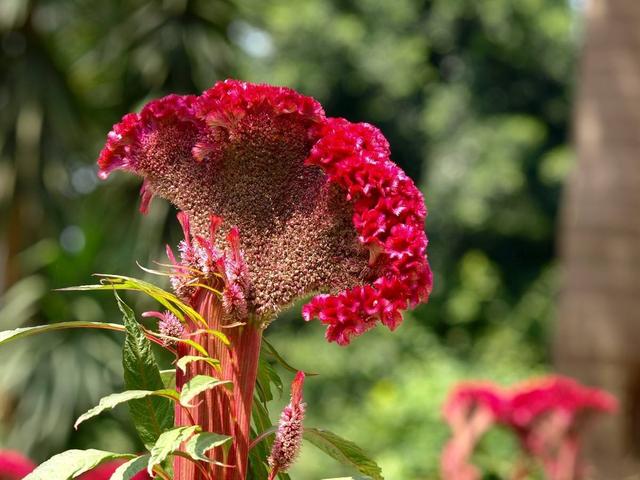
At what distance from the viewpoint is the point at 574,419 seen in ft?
15.0

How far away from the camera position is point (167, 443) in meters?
1.02

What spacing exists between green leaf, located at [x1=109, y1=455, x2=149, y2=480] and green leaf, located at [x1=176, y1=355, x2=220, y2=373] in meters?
0.10

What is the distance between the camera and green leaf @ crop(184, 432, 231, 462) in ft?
3.34

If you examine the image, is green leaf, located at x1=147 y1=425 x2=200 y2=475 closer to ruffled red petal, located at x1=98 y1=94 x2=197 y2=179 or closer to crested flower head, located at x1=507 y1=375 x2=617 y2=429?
ruffled red petal, located at x1=98 y1=94 x2=197 y2=179

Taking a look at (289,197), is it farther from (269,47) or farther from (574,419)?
(269,47)

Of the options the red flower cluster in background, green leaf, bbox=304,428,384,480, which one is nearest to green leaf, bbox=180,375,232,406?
green leaf, bbox=304,428,384,480

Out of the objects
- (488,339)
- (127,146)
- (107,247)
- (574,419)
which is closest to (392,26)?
(488,339)

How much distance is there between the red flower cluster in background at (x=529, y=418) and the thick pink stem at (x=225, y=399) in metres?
3.28

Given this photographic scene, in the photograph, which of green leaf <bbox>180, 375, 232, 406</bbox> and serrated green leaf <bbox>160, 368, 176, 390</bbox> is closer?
green leaf <bbox>180, 375, 232, 406</bbox>

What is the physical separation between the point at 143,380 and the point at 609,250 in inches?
205

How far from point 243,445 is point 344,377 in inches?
484

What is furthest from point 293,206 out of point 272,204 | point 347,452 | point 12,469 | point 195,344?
point 12,469

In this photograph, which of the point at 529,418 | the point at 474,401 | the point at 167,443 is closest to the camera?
the point at 167,443

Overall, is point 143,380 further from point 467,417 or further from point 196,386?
point 467,417
